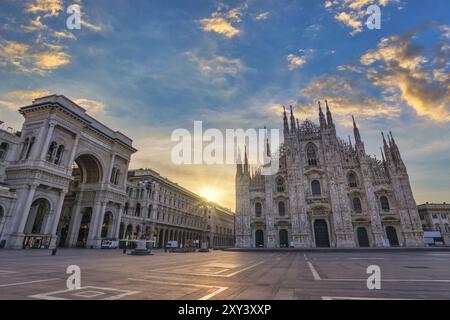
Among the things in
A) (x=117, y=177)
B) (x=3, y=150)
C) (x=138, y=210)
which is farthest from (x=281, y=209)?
(x=3, y=150)

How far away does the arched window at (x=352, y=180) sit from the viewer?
132 ft

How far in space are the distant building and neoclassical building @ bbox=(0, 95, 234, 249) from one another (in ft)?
197

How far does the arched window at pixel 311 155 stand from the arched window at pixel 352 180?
6080 millimetres

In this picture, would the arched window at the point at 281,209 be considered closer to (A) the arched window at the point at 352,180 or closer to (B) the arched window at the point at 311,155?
(B) the arched window at the point at 311,155

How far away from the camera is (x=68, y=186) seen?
2980 cm

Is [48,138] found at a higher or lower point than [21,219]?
higher

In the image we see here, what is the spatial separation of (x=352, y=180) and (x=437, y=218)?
1276 inches

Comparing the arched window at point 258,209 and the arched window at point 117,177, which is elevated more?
the arched window at point 117,177

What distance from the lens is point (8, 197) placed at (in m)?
23.2

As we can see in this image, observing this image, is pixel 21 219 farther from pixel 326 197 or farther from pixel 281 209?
pixel 326 197

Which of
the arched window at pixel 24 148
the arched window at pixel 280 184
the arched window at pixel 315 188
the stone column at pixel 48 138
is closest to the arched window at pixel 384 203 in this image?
the arched window at pixel 315 188
